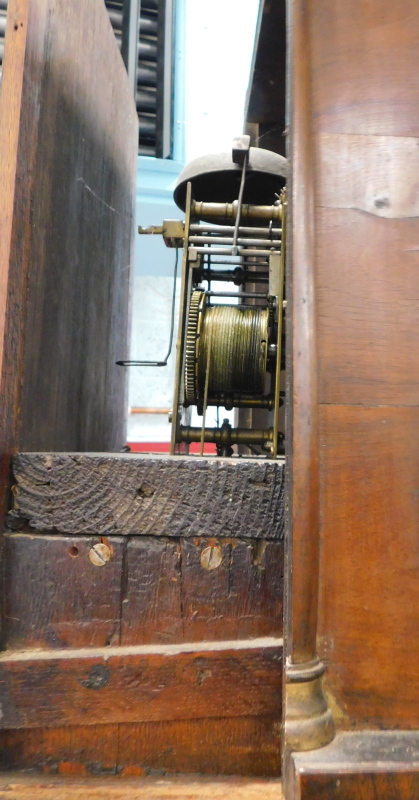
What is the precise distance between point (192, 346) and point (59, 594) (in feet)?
2.64

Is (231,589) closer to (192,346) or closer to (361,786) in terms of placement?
(361,786)

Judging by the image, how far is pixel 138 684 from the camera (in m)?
1.03

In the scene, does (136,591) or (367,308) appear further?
(136,591)

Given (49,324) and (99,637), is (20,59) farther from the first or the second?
(99,637)

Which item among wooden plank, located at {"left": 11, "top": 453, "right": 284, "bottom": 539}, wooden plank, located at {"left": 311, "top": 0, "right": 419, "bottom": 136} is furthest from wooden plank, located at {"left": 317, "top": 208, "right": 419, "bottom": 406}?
wooden plank, located at {"left": 11, "top": 453, "right": 284, "bottom": 539}

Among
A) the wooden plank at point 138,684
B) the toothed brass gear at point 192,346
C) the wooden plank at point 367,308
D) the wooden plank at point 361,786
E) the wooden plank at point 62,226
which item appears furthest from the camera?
the toothed brass gear at point 192,346

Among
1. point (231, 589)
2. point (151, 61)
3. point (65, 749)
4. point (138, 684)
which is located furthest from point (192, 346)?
point (151, 61)

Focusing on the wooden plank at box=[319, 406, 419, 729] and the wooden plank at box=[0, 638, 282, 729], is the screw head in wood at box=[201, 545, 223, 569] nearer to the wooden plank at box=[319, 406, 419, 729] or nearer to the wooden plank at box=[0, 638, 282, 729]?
the wooden plank at box=[0, 638, 282, 729]

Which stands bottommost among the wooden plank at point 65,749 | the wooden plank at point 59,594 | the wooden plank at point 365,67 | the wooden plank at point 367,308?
the wooden plank at point 65,749

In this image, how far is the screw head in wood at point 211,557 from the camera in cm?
108

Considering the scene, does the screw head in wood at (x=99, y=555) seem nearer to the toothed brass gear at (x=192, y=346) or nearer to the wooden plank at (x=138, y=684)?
the wooden plank at (x=138, y=684)

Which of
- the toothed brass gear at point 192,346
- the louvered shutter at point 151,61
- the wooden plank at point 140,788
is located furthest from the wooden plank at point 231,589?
the louvered shutter at point 151,61

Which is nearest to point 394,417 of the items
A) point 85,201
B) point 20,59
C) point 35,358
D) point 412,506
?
point 412,506

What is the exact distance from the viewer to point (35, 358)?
124 cm
